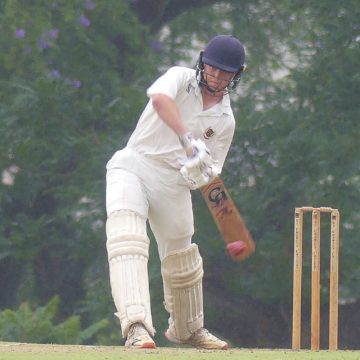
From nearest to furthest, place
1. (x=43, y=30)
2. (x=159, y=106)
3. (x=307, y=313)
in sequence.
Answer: (x=159, y=106) < (x=307, y=313) < (x=43, y=30)

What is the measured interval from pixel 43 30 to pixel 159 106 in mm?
7908

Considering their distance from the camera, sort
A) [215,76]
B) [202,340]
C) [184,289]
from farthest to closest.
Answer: [202,340] → [184,289] → [215,76]

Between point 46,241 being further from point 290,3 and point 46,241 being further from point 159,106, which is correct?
point 159,106

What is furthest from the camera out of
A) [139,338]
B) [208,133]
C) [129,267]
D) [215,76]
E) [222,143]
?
[222,143]

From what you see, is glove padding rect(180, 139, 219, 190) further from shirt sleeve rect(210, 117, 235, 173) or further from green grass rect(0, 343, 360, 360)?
green grass rect(0, 343, 360, 360)

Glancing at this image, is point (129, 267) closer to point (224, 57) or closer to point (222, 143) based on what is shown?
point (222, 143)

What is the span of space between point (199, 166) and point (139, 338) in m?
0.76

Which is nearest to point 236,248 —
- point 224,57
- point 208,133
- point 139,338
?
point 208,133

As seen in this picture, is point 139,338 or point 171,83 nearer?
point 139,338

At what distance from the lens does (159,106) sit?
24.9ft

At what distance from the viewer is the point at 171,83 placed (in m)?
7.74

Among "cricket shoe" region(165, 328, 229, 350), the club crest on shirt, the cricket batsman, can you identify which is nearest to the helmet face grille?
the cricket batsman

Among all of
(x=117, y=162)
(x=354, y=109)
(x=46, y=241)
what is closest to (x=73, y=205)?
(x=46, y=241)

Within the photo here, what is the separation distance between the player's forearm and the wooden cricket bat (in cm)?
61
